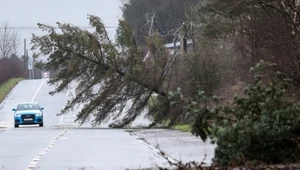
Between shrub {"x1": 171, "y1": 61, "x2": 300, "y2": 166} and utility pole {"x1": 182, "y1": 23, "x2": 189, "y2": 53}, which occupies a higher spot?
utility pole {"x1": 182, "y1": 23, "x2": 189, "y2": 53}

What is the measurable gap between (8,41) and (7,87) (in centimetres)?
5975

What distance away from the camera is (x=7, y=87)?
328ft

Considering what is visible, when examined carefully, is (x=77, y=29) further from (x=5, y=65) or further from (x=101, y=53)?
(x=5, y=65)

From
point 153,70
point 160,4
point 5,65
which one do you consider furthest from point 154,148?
point 5,65

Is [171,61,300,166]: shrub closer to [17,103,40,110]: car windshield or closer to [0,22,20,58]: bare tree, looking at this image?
[17,103,40,110]: car windshield

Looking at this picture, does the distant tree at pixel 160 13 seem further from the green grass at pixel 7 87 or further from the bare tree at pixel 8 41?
the bare tree at pixel 8 41

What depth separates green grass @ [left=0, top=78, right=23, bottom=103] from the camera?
295 ft

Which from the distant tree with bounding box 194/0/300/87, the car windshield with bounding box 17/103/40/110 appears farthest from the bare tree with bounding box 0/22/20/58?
Answer: the distant tree with bounding box 194/0/300/87

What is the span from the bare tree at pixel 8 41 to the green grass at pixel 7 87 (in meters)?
43.2

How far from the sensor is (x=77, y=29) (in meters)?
46.2

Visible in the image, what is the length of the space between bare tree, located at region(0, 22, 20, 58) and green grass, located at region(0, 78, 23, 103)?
1702 inches

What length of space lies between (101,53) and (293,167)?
1302 inches

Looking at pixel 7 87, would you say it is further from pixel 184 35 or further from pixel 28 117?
pixel 184 35

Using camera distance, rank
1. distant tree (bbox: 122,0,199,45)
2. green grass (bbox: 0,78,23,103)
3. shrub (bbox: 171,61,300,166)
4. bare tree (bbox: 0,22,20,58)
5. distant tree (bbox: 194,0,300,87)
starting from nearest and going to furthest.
→ shrub (bbox: 171,61,300,166)
distant tree (bbox: 194,0,300,87)
green grass (bbox: 0,78,23,103)
distant tree (bbox: 122,0,199,45)
bare tree (bbox: 0,22,20,58)
